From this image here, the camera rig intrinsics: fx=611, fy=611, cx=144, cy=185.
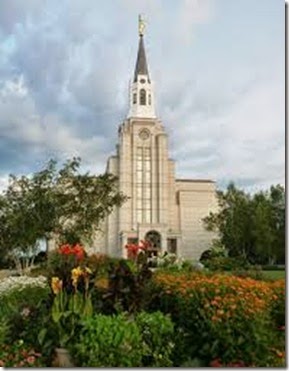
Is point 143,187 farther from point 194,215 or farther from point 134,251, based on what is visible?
point 134,251

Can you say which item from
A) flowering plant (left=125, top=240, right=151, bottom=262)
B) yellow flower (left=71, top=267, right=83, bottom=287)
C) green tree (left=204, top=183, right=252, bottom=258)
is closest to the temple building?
green tree (left=204, top=183, right=252, bottom=258)

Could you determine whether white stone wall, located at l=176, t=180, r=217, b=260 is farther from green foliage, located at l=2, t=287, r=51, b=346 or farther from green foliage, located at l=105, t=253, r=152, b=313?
green foliage, located at l=2, t=287, r=51, b=346

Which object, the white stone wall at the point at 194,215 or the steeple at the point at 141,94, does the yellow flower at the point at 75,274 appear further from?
the steeple at the point at 141,94

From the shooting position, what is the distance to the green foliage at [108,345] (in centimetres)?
525

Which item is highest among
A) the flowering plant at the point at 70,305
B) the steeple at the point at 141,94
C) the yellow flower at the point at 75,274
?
the steeple at the point at 141,94

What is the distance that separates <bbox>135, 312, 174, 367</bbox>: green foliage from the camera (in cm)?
554

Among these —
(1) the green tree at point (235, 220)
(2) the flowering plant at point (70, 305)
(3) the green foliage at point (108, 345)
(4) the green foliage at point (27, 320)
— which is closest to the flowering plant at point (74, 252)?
(2) the flowering plant at point (70, 305)

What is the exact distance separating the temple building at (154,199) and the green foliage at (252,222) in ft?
50.4

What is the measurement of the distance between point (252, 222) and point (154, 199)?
73.6ft

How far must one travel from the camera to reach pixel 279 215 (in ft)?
146

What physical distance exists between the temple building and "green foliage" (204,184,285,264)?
50.4 ft

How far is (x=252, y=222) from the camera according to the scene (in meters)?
45.3

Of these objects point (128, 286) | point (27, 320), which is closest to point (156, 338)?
point (128, 286)

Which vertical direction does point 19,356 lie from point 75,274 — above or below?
below
